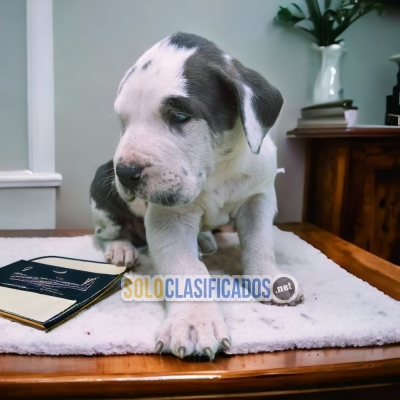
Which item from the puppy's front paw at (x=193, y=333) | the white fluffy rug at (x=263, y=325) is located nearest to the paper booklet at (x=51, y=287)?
the white fluffy rug at (x=263, y=325)

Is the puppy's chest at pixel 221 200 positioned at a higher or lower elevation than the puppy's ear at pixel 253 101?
lower

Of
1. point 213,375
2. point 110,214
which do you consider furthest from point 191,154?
point 110,214

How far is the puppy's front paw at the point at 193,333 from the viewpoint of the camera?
79cm

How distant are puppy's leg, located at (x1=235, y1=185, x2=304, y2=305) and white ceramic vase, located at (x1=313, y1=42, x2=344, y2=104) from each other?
0.82 metres

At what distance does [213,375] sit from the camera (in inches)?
29.3

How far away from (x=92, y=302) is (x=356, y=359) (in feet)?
1.96

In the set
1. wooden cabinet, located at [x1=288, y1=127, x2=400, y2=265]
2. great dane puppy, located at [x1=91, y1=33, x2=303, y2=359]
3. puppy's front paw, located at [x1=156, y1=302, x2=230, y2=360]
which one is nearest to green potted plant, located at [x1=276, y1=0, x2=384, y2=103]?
wooden cabinet, located at [x1=288, y1=127, x2=400, y2=265]

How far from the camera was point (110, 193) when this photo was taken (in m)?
1.43

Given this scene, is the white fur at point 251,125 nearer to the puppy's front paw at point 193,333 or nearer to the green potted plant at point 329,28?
the puppy's front paw at point 193,333

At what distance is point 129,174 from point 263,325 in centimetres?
43

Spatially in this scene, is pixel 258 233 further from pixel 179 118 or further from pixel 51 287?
pixel 51 287

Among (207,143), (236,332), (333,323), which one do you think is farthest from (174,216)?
(333,323)

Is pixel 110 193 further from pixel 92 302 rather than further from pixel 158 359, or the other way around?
pixel 158 359

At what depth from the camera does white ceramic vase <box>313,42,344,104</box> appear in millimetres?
1857
